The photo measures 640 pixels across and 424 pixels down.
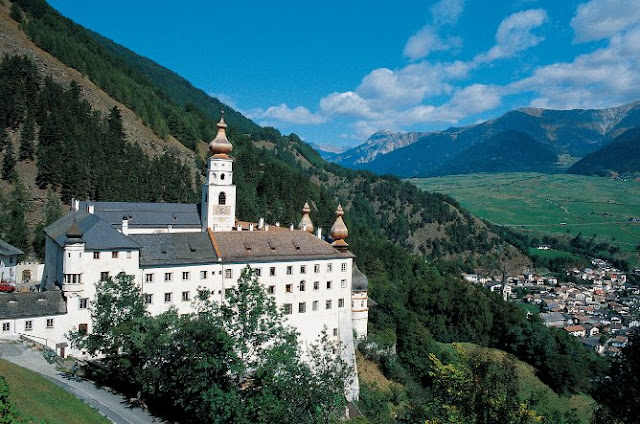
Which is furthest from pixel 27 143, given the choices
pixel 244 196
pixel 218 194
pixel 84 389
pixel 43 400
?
pixel 43 400

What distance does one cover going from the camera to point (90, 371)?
41594 millimetres

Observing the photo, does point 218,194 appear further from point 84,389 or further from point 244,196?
point 244,196

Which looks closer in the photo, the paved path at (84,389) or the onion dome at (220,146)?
the paved path at (84,389)

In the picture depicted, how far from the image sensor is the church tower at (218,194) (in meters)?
65.4

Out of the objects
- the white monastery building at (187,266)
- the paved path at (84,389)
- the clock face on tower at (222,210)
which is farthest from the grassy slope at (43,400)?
the clock face on tower at (222,210)

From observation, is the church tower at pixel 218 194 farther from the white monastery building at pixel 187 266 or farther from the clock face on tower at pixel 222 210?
the white monastery building at pixel 187 266

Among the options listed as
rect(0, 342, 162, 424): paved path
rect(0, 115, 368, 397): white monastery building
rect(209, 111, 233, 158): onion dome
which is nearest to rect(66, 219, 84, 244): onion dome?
rect(0, 115, 368, 397): white monastery building

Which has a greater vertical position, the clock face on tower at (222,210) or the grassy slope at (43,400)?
the clock face on tower at (222,210)

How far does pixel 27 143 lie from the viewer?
103m

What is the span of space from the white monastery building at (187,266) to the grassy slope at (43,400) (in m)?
8.96

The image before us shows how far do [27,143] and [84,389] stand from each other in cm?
8026

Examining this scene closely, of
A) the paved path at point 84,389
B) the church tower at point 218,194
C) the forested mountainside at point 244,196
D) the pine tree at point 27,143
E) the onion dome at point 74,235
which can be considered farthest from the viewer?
the pine tree at point 27,143

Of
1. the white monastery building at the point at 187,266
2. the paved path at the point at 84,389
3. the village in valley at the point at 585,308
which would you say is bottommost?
the village in valley at the point at 585,308

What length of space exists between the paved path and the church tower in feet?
92.9
